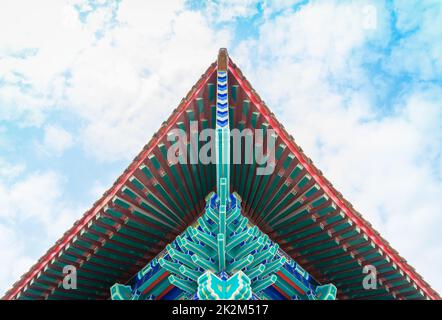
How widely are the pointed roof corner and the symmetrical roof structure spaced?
0.13 ft

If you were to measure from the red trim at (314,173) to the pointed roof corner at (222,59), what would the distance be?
0.43 feet

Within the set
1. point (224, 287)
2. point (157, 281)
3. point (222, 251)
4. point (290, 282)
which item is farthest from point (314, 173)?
point (157, 281)

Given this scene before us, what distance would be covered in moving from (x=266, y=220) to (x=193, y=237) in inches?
61.2

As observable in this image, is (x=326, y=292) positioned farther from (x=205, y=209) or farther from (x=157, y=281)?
(x=157, y=281)

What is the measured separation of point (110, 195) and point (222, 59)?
95.0 inches

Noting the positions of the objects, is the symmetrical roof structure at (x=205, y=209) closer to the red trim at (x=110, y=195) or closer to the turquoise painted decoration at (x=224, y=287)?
the red trim at (x=110, y=195)

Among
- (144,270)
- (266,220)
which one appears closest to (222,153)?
(266,220)

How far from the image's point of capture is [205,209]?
26.0ft

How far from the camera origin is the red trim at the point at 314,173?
695 cm

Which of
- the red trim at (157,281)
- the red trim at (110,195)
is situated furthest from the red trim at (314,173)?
the red trim at (157,281)

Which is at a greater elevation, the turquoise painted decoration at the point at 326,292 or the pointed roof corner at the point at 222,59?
the pointed roof corner at the point at 222,59

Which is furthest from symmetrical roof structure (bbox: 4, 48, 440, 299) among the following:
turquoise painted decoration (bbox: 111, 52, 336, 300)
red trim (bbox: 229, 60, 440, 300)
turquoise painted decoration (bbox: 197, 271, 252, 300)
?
turquoise painted decoration (bbox: 197, 271, 252, 300)

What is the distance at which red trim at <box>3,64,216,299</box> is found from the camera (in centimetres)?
692

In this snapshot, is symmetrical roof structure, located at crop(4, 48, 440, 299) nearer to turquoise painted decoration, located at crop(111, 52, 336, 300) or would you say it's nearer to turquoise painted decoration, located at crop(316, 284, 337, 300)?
turquoise painted decoration, located at crop(111, 52, 336, 300)
